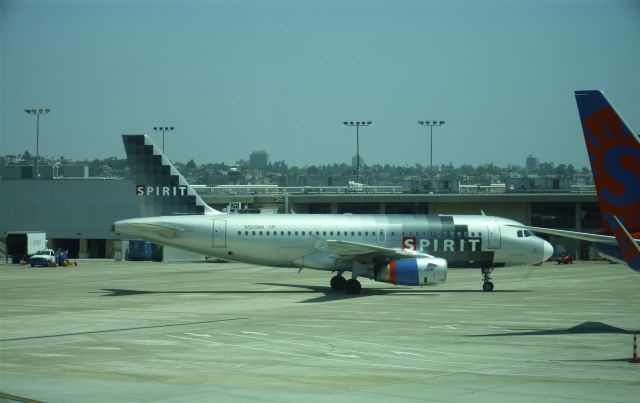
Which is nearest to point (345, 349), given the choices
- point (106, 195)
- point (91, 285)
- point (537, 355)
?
point (537, 355)

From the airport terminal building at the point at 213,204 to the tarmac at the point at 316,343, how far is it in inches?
1326

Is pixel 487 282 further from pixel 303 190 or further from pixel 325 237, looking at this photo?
pixel 303 190

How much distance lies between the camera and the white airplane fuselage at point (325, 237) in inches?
1774

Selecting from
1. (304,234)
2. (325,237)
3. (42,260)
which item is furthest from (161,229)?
(42,260)

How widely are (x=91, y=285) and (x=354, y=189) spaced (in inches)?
1886

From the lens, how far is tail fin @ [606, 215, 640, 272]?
2498cm

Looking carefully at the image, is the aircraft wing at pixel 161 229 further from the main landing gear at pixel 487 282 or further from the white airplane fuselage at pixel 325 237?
the main landing gear at pixel 487 282

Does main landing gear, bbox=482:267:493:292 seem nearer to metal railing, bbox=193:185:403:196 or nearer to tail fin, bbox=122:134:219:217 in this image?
tail fin, bbox=122:134:219:217

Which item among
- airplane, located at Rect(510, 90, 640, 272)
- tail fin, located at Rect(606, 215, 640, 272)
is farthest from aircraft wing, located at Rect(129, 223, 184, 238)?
tail fin, located at Rect(606, 215, 640, 272)

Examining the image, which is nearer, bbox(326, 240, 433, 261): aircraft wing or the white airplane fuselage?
bbox(326, 240, 433, 261): aircraft wing

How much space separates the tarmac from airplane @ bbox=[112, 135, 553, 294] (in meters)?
1.77

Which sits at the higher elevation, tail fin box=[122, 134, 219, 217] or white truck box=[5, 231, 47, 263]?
tail fin box=[122, 134, 219, 217]

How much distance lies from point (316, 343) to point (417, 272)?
15588 millimetres

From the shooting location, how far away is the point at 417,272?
41812 mm
